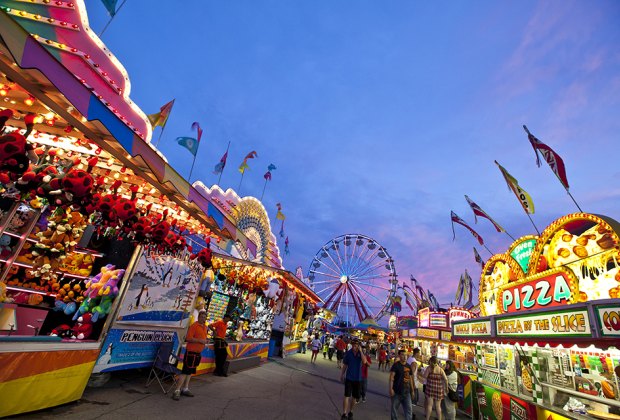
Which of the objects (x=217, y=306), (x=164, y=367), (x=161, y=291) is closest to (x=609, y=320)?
(x=164, y=367)

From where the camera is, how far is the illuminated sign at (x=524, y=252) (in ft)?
25.9

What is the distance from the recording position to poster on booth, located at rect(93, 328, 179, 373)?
5754 mm

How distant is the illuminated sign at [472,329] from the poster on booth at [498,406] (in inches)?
53.7

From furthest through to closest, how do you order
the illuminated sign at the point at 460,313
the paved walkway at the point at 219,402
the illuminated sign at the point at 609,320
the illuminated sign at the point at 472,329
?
the illuminated sign at the point at 460,313
the illuminated sign at the point at 472,329
the paved walkway at the point at 219,402
the illuminated sign at the point at 609,320

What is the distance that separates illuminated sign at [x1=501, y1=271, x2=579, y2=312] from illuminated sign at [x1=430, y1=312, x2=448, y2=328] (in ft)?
36.2

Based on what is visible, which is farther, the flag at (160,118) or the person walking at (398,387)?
the flag at (160,118)

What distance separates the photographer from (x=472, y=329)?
9.00 metres

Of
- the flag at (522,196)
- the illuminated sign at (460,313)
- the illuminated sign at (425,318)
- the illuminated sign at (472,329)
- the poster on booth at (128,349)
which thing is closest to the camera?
the poster on booth at (128,349)

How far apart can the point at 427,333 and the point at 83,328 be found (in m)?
18.9

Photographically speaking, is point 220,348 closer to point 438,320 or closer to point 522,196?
point 522,196

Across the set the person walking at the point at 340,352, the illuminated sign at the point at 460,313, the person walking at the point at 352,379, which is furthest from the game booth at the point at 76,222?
the illuminated sign at the point at 460,313

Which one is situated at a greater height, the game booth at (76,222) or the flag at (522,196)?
the flag at (522,196)

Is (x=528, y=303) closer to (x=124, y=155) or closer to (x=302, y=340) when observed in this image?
(x=124, y=155)

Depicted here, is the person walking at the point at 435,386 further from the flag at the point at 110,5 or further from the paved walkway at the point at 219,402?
the flag at the point at 110,5
